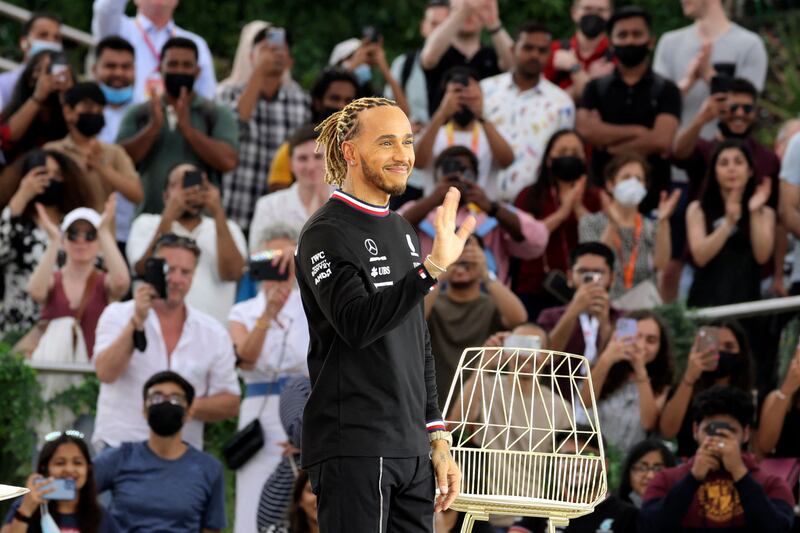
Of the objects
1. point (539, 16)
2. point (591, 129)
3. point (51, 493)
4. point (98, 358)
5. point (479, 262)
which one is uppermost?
point (539, 16)

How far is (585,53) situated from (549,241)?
2.10 m

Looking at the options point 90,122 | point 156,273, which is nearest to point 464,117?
point 90,122

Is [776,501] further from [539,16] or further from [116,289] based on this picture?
[539,16]

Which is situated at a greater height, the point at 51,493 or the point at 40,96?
the point at 40,96

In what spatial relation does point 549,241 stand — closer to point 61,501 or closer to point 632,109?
point 632,109

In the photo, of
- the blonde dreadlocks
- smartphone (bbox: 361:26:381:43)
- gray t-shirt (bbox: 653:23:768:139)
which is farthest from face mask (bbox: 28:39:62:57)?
the blonde dreadlocks

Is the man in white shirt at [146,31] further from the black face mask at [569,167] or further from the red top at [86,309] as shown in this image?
the black face mask at [569,167]

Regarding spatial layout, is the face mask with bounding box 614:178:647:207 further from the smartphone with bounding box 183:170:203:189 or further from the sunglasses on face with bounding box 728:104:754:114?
the smartphone with bounding box 183:170:203:189

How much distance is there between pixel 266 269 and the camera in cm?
931

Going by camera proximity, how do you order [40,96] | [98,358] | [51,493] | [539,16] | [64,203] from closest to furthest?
1. [51,493]
2. [98,358]
3. [64,203]
4. [40,96]
5. [539,16]

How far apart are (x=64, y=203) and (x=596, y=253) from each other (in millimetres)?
3124

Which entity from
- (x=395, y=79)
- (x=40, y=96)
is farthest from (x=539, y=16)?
(x=40, y=96)

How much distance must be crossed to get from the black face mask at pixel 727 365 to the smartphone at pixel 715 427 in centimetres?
100

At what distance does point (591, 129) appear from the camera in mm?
11227
